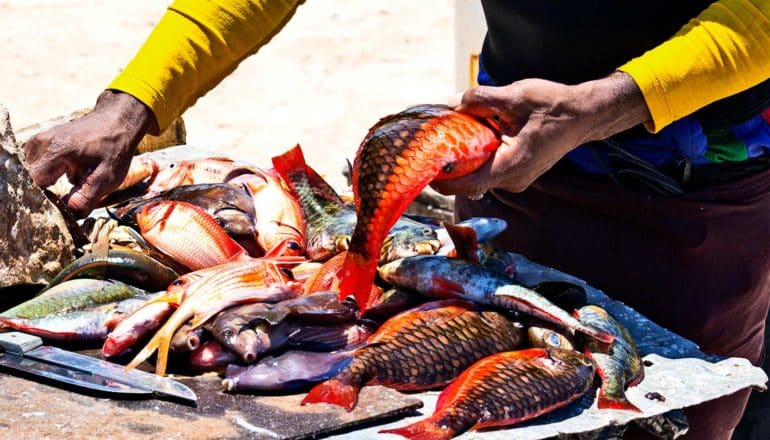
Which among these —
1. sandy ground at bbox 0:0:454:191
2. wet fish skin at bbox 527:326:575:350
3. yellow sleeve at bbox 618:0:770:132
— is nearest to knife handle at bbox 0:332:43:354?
wet fish skin at bbox 527:326:575:350

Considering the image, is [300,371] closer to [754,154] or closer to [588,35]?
[588,35]

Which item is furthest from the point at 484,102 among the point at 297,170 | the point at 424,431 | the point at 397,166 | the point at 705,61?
the point at 297,170

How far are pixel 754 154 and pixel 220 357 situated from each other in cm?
158

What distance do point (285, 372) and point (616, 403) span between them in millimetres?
694

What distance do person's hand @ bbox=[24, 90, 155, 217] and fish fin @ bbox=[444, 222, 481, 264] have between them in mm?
937

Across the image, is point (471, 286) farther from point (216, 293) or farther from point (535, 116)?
point (216, 293)

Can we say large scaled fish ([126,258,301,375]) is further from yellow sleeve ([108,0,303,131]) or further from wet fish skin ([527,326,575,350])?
yellow sleeve ([108,0,303,131])

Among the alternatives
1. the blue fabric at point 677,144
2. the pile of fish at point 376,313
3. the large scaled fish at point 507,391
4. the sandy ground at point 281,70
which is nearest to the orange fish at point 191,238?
the pile of fish at point 376,313

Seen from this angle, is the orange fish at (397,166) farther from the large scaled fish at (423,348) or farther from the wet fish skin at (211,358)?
the wet fish skin at (211,358)

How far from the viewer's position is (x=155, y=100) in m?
3.14

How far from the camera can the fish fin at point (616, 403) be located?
243 centimetres

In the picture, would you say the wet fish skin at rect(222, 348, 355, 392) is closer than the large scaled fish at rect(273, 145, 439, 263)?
Yes

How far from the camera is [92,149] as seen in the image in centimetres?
308

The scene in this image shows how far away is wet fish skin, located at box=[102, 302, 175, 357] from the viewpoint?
2.49m
